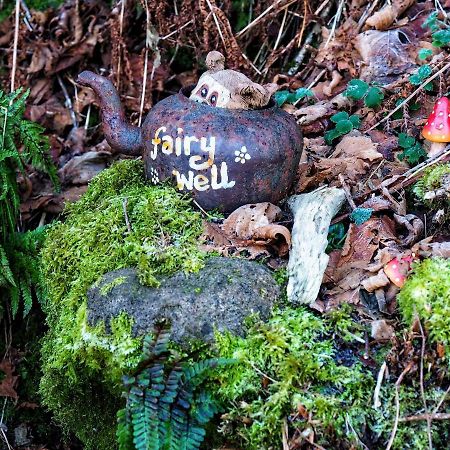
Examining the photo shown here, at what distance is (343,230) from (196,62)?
7.88 ft

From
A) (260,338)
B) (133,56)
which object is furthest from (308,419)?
(133,56)

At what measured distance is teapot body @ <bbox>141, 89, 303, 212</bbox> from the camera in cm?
260

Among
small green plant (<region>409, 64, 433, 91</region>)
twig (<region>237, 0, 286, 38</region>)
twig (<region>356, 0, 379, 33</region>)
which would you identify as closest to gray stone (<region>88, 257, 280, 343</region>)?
small green plant (<region>409, 64, 433, 91</region>)

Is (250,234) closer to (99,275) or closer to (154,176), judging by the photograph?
(154,176)

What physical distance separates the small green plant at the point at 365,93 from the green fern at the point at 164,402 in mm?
2121

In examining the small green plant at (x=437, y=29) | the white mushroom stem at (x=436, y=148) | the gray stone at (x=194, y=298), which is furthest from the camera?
the small green plant at (x=437, y=29)

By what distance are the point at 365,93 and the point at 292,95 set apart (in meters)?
0.52

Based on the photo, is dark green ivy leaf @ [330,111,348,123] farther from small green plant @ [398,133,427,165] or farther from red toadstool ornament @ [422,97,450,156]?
red toadstool ornament @ [422,97,450,156]

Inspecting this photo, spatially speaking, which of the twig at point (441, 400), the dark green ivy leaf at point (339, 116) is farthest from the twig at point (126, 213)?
the twig at point (441, 400)

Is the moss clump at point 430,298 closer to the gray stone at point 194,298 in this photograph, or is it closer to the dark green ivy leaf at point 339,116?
the gray stone at point 194,298

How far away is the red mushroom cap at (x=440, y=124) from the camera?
2719 mm

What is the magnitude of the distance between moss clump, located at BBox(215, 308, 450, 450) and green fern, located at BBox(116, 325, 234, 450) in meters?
0.10

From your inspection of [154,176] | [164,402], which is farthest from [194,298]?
[154,176]

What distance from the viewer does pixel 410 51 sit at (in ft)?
12.3
